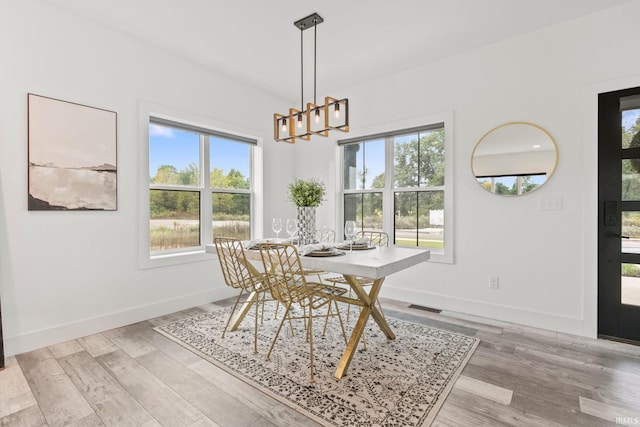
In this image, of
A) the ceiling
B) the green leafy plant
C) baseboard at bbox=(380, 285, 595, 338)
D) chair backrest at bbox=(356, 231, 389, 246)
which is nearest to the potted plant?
the green leafy plant

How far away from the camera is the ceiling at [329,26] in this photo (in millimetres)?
2557

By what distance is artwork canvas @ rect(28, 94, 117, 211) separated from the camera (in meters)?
2.50

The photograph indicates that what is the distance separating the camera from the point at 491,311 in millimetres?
3215

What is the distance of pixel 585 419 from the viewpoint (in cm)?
167

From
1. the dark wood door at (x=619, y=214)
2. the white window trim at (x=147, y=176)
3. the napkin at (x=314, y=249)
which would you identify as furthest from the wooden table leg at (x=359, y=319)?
the white window trim at (x=147, y=176)

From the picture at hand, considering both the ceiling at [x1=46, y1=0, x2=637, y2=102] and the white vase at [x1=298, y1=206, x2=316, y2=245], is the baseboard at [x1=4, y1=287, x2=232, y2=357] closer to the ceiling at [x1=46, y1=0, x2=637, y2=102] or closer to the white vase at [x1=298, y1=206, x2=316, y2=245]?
the white vase at [x1=298, y1=206, x2=316, y2=245]

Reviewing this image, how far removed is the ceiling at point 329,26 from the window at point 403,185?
91 cm

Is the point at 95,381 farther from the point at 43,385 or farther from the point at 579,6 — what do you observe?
the point at 579,6

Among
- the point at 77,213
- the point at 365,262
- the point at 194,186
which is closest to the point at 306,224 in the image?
the point at 365,262

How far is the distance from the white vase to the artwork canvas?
5.81ft

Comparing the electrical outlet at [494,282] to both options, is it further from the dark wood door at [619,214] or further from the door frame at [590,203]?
the dark wood door at [619,214]

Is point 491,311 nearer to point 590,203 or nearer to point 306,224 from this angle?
point 590,203

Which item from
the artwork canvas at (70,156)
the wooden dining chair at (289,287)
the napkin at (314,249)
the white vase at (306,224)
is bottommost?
the wooden dining chair at (289,287)

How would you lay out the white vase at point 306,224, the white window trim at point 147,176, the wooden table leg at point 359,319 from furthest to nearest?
the white window trim at point 147,176 < the white vase at point 306,224 < the wooden table leg at point 359,319
